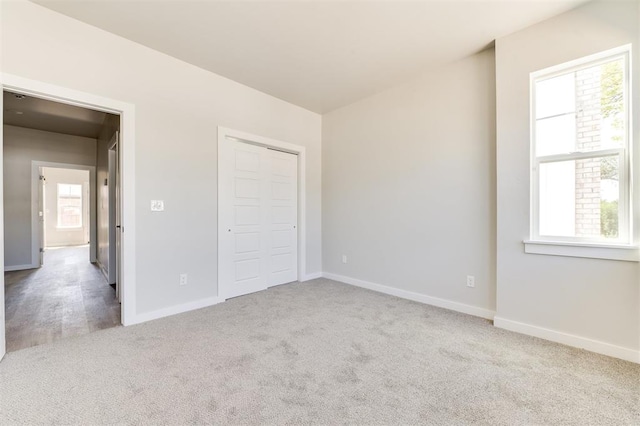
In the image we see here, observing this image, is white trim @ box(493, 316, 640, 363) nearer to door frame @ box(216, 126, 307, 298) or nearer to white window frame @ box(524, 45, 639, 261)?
white window frame @ box(524, 45, 639, 261)

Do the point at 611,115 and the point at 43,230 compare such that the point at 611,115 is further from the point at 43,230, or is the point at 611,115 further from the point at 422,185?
the point at 43,230

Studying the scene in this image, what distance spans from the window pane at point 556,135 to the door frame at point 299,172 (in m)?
3.01

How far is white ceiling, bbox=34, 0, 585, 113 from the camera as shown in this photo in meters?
2.17

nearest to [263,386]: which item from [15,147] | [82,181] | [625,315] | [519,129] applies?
[625,315]

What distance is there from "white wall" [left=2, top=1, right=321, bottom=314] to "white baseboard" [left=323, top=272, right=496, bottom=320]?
2.05 metres

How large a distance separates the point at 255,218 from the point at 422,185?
232cm

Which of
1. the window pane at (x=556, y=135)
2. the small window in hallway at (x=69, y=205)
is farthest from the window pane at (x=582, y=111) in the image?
the small window in hallway at (x=69, y=205)

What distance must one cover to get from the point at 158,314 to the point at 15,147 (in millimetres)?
5480

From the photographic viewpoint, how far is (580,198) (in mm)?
2273

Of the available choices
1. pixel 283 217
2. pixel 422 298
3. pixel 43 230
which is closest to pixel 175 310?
pixel 283 217

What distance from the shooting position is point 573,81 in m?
2.31

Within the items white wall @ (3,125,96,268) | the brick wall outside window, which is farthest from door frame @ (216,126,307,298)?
white wall @ (3,125,96,268)

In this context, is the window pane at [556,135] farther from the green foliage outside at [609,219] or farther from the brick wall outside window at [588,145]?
the green foliage outside at [609,219]

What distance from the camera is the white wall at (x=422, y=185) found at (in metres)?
2.85
